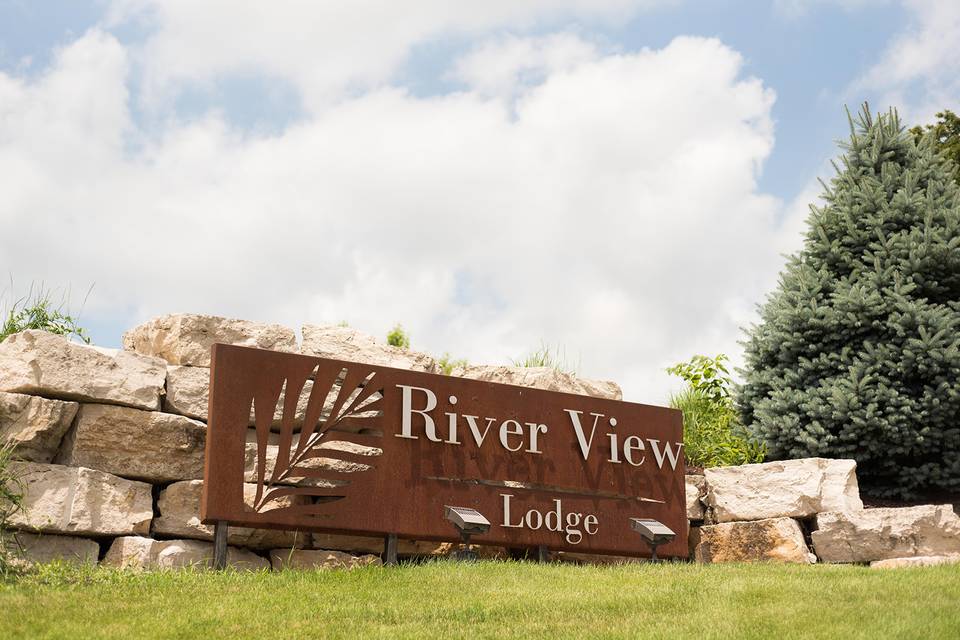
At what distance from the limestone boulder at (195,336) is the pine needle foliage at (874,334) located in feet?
19.3

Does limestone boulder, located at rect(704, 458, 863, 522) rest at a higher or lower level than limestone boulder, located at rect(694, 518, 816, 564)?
higher

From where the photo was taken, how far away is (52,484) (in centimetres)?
896

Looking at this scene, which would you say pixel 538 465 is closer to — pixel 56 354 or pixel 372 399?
pixel 372 399

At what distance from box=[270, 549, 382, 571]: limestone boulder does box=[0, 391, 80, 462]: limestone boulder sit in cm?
220

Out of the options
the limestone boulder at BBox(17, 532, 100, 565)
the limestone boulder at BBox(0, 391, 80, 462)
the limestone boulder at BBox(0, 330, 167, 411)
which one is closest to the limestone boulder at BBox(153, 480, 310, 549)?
the limestone boulder at BBox(17, 532, 100, 565)

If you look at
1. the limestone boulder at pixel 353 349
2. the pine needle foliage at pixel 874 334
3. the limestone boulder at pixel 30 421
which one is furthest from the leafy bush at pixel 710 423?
the limestone boulder at pixel 30 421

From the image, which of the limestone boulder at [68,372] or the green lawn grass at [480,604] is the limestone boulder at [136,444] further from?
the green lawn grass at [480,604]

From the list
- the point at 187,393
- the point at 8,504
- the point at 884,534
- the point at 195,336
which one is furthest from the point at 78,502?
the point at 884,534

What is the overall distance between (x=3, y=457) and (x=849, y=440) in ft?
28.9

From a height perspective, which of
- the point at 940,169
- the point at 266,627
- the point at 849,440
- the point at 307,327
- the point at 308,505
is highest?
the point at 940,169

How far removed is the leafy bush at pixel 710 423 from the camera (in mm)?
13156

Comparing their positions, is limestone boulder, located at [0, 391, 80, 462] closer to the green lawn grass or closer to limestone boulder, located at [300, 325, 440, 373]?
the green lawn grass

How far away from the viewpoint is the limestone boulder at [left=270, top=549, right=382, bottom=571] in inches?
380

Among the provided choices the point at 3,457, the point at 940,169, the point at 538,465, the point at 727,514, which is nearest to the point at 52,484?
the point at 3,457
